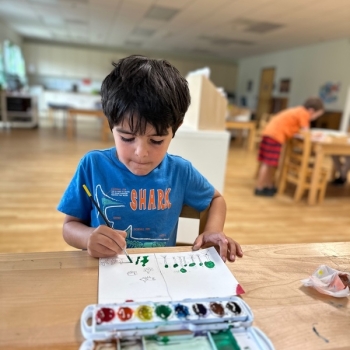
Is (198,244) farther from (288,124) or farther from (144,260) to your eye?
(288,124)

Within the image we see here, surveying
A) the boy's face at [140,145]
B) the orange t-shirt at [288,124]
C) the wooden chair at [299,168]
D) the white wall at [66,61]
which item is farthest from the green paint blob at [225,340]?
the white wall at [66,61]

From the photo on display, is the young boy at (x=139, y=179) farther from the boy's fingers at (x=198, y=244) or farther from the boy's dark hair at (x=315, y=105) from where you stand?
the boy's dark hair at (x=315, y=105)

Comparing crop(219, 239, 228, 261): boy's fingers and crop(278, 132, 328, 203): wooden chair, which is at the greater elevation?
crop(219, 239, 228, 261): boy's fingers

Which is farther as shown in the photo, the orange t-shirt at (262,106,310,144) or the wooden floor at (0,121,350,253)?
the orange t-shirt at (262,106,310,144)

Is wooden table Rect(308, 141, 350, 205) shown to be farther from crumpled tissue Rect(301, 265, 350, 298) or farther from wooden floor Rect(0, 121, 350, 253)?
crumpled tissue Rect(301, 265, 350, 298)

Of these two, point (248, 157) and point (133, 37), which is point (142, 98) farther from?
point (133, 37)

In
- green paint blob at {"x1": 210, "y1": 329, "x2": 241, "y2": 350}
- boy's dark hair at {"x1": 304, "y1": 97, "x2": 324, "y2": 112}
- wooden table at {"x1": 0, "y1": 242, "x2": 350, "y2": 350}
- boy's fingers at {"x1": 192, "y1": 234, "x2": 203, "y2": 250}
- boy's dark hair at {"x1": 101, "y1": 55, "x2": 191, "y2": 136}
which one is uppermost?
boy's dark hair at {"x1": 304, "y1": 97, "x2": 324, "y2": 112}

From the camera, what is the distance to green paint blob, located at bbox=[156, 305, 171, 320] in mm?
423

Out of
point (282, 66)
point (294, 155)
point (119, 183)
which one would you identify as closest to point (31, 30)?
point (282, 66)

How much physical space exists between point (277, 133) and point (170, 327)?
9.53 feet

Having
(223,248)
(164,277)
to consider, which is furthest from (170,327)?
(223,248)

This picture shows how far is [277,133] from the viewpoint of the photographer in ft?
10.1

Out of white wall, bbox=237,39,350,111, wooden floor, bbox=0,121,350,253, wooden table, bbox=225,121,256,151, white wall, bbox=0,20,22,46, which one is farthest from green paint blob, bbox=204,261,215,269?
white wall, bbox=0,20,22,46

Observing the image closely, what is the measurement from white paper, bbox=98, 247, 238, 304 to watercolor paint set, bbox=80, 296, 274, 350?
4cm
